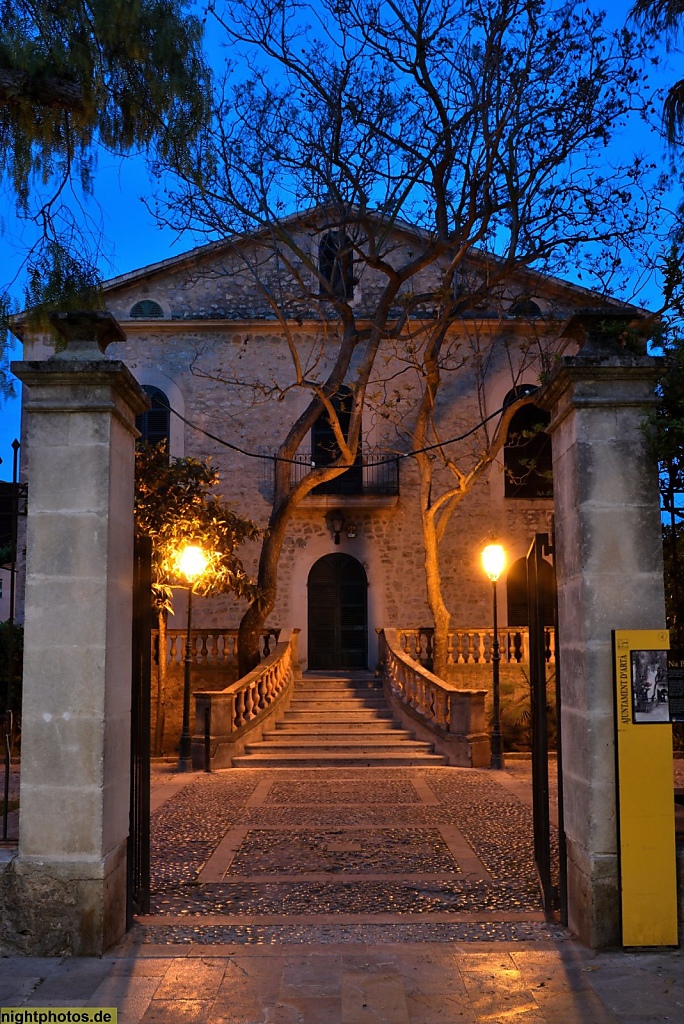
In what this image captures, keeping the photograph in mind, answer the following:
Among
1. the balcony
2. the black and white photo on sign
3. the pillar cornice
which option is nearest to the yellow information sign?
the black and white photo on sign

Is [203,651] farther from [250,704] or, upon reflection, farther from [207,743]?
[207,743]

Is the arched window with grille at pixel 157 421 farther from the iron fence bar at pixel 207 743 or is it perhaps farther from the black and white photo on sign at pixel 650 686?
the black and white photo on sign at pixel 650 686

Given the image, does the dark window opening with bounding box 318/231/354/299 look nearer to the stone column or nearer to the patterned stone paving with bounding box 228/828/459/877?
the patterned stone paving with bounding box 228/828/459/877

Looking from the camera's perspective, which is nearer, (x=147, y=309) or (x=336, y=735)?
(x=336, y=735)

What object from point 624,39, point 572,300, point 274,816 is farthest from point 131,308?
point 274,816

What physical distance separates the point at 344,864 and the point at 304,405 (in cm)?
1460

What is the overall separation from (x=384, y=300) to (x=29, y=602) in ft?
38.0

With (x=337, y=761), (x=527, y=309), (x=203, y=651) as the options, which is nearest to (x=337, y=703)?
(x=203, y=651)

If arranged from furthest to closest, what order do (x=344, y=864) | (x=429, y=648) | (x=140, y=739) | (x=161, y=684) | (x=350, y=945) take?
(x=429, y=648) < (x=161, y=684) < (x=344, y=864) < (x=140, y=739) < (x=350, y=945)

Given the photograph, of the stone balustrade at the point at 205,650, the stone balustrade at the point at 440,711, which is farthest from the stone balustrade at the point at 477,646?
the stone balustrade at the point at 205,650

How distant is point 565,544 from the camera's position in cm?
587

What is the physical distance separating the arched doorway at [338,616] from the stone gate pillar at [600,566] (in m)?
15.2

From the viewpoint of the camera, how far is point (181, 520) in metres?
15.3

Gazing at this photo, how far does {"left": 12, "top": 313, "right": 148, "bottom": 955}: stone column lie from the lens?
5.24 meters
